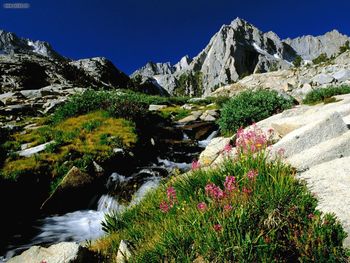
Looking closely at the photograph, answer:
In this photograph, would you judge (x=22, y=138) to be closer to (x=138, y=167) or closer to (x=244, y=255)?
(x=138, y=167)

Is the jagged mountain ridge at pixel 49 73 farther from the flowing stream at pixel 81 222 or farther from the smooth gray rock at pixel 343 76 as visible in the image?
the smooth gray rock at pixel 343 76

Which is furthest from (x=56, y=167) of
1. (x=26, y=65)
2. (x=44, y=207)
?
(x=26, y=65)

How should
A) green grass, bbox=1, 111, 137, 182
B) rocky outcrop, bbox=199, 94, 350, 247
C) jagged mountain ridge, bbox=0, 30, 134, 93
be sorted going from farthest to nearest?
jagged mountain ridge, bbox=0, 30, 134, 93 → green grass, bbox=1, 111, 137, 182 → rocky outcrop, bbox=199, 94, 350, 247

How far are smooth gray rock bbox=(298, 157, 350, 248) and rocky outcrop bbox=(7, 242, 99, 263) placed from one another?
3.81 m

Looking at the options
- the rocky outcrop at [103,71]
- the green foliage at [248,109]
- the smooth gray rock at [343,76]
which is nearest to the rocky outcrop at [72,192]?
the green foliage at [248,109]

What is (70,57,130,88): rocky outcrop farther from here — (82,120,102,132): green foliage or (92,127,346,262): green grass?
(92,127,346,262): green grass

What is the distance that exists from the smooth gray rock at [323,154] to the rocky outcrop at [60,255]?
4198 mm

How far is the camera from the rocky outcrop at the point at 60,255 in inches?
186

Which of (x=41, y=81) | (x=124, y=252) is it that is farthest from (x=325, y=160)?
(x=41, y=81)

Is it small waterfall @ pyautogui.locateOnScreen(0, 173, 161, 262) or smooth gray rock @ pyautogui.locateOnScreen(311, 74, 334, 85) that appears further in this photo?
smooth gray rock @ pyautogui.locateOnScreen(311, 74, 334, 85)

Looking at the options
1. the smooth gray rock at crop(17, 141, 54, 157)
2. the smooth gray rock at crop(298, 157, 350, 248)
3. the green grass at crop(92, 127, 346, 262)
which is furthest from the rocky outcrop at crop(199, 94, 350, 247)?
the smooth gray rock at crop(17, 141, 54, 157)

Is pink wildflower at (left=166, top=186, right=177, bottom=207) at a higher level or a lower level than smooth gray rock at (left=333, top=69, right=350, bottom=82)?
lower

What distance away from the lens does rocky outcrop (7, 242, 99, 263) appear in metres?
4.73

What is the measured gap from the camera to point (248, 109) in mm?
15227
